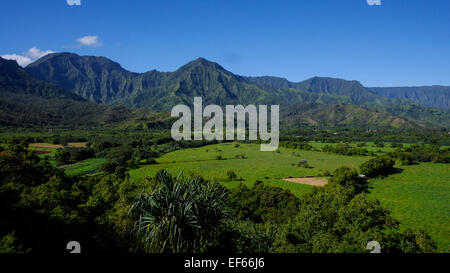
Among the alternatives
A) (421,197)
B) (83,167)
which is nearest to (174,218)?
(421,197)

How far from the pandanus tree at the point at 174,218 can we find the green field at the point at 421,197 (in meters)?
34.0

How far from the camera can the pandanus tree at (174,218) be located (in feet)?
41.0

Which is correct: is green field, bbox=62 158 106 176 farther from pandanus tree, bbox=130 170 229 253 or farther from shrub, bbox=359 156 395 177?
shrub, bbox=359 156 395 177

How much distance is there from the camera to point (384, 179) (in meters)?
76.9

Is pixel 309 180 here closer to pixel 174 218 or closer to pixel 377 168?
pixel 377 168

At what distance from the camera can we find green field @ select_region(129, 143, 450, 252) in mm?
48469

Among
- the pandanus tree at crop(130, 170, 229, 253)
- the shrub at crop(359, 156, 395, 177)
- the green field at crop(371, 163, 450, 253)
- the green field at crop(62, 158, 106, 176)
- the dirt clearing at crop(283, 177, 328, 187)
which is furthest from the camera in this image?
the shrub at crop(359, 156, 395, 177)

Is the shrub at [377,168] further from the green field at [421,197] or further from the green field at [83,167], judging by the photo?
the green field at [83,167]

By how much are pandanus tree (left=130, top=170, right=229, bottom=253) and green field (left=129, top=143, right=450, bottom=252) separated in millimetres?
14659

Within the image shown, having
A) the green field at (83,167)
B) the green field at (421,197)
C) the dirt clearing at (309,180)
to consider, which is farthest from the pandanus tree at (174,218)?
the green field at (83,167)

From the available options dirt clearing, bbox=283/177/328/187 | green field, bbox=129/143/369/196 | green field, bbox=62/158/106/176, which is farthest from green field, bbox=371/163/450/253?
green field, bbox=62/158/106/176

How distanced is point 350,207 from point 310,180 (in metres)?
50.9
